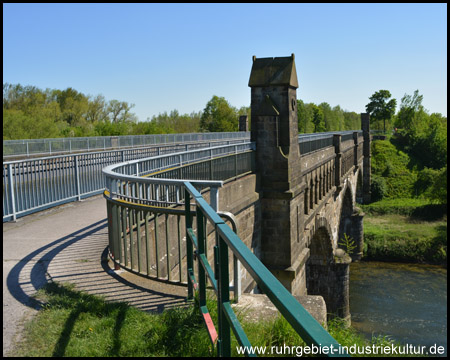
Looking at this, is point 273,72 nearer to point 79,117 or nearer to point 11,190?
point 11,190

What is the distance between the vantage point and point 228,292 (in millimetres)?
2443

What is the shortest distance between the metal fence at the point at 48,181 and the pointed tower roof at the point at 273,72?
504 cm

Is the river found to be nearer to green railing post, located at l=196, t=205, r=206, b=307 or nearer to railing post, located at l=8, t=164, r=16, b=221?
railing post, located at l=8, t=164, r=16, b=221

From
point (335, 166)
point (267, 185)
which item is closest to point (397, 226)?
point (335, 166)

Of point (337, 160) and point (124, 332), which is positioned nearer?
point (124, 332)

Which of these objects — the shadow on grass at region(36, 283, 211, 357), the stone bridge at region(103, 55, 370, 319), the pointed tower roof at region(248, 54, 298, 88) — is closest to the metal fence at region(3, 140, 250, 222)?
the stone bridge at region(103, 55, 370, 319)

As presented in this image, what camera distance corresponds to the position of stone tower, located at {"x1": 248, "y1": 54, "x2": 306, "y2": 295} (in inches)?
488

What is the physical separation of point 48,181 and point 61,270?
548 centimetres

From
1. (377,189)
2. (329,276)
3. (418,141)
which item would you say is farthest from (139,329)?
(418,141)

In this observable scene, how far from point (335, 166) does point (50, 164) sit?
66.3 feet

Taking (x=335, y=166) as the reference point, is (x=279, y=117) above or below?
above

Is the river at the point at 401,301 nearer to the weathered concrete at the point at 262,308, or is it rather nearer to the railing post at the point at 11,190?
the railing post at the point at 11,190

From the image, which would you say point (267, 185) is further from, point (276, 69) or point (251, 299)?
point (251, 299)

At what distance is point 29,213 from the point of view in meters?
9.86
